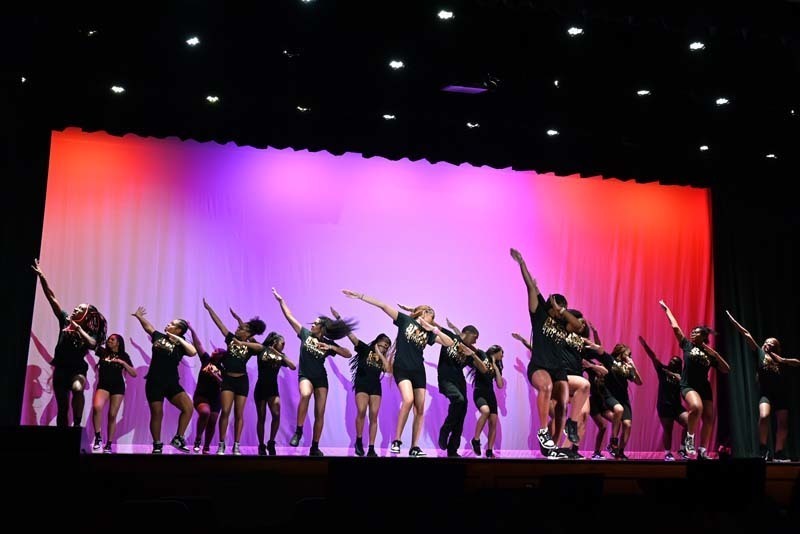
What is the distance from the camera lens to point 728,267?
12.8 m

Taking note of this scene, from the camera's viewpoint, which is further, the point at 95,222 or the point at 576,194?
the point at 576,194

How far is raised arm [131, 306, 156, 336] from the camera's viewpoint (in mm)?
9992

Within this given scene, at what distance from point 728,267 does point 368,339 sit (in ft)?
16.3

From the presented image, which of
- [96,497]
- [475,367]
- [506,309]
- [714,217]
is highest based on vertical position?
[714,217]

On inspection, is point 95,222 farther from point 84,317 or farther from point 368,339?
point 368,339

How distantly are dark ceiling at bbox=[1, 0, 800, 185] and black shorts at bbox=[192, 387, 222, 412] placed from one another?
115 inches

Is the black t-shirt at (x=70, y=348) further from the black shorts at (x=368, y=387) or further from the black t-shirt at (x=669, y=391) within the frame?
the black t-shirt at (x=669, y=391)

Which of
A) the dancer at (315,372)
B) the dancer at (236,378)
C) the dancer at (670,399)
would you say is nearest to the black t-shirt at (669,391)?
the dancer at (670,399)

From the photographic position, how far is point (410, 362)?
10117 millimetres

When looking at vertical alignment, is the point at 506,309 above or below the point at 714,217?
below

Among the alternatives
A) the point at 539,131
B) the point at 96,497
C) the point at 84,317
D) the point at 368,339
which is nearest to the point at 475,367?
the point at 368,339

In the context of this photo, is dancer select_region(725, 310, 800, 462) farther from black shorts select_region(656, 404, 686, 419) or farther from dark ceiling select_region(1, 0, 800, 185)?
dark ceiling select_region(1, 0, 800, 185)

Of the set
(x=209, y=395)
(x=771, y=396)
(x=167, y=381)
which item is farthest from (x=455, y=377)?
(x=771, y=396)

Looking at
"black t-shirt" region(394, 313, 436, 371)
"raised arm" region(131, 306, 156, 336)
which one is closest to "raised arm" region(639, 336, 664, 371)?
"black t-shirt" region(394, 313, 436, 371)
